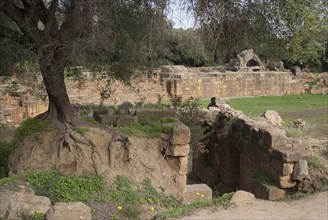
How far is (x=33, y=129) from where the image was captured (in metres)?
9.19

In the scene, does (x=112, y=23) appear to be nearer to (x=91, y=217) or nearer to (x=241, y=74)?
(x=91, y=217)

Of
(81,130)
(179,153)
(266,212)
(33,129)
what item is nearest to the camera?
(266,212)

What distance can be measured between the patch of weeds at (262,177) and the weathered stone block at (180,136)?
3.16 meters

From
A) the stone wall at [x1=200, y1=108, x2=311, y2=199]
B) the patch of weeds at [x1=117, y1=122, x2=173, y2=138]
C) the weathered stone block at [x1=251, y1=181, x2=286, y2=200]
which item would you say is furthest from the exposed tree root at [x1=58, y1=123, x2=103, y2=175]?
the stone wall at [x1=200, y1=108, x2=311, y2=199]

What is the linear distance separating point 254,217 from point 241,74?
2373 cm

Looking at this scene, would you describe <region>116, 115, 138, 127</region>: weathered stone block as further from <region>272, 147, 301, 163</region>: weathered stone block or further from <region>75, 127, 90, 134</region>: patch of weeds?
<region>272, 147, 301, 163</region>: weathered stone block

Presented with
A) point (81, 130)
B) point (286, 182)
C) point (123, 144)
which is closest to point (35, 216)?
point (81, 130)

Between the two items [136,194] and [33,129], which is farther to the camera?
[33,129]

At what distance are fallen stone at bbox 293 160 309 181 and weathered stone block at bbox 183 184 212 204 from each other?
244 centimetres

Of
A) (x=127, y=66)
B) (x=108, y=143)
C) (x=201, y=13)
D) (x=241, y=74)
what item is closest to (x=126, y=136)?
(x=108, y=143)

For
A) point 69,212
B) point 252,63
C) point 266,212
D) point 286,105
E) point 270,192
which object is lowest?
point 270,192

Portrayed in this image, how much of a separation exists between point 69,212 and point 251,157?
25.3 ft

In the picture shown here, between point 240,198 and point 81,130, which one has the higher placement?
point 81,130

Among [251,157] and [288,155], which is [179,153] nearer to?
[288,155]
